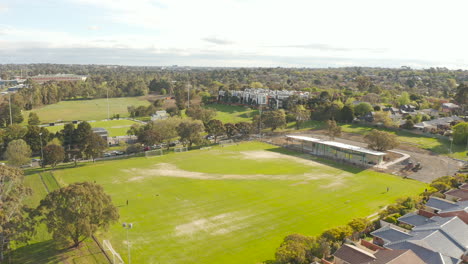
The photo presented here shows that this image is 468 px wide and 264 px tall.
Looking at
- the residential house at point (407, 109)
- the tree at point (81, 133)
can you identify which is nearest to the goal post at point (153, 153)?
the tree at point (81, 133)

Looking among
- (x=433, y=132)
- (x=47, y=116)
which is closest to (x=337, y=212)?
(x=433, y=132)

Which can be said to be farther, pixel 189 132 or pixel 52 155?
pixel 189 132

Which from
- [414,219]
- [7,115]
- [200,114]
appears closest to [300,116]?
[200,114]

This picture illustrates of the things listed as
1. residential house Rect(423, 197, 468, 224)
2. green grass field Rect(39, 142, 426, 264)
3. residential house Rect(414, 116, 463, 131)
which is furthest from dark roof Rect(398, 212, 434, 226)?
residential house Rect(414, 116, 463, 131)

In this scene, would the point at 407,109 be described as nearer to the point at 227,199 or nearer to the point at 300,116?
the point at 300,116

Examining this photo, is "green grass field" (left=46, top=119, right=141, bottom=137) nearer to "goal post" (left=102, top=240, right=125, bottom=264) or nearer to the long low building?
the long low building

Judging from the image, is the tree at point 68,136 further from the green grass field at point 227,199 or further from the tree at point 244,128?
the tree at point 244,128
